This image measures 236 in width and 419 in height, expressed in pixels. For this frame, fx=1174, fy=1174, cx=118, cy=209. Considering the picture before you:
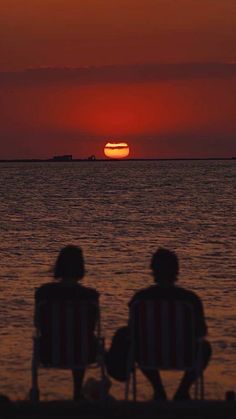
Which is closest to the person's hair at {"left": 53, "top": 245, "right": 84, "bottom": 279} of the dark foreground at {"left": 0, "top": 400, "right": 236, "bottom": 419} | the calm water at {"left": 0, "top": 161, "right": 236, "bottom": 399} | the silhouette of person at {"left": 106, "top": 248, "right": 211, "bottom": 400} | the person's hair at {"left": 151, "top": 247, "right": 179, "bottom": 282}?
the silhouette of person at {"left": 106, "top": 248, "right": 211, "bottom": 400}

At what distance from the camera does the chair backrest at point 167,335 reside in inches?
314

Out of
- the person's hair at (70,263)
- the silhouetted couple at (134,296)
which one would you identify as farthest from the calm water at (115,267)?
the person's hair at (70,263)

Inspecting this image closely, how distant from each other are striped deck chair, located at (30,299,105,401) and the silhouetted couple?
2.4 inches

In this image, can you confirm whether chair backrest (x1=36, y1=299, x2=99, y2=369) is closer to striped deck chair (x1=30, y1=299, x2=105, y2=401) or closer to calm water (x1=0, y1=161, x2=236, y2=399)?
striped deck chair (x1=30, y1=299, x2=105, y2=401)

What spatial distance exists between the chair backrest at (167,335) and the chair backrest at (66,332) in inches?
13.1

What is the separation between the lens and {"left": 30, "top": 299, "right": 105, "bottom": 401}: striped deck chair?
808 centimetres

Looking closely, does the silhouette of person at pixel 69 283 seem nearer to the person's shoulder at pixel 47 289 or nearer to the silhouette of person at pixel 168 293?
the person's shoulder at pixel 47 289

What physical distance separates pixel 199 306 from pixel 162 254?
442 mm

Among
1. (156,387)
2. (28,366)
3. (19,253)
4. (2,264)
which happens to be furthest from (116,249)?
(156,387)

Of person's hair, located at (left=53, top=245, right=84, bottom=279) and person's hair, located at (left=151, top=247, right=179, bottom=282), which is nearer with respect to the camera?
person's hair, located at (left=151, top=247, right=179, bottom=282)

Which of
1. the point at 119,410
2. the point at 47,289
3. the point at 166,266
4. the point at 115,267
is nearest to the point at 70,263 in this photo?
the point at 47,289

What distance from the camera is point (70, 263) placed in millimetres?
8227

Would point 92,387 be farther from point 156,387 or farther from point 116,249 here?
point 116,249

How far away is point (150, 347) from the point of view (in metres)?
8.01
